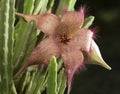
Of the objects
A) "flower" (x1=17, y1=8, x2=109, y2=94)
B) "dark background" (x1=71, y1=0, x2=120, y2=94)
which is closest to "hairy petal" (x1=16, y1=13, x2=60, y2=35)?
"flower" (x1=17, y1=8, x2=109, y2=94)

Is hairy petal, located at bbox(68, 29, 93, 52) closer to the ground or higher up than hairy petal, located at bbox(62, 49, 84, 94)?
higher up

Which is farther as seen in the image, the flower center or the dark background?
the dark background

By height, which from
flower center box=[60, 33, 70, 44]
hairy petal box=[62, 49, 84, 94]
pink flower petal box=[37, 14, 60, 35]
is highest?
pink flower petal box=[37, 14, 60, 35]

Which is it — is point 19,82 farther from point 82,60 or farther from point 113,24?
point 113,24

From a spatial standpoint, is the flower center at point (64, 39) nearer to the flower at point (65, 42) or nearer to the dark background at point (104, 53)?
the flower at point (65, 42)

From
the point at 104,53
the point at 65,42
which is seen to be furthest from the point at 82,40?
the point at 104,53

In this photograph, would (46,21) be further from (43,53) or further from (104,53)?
(104,53)

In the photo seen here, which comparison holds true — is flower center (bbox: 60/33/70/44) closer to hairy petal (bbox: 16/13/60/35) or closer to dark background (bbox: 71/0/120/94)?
hairy petal (bbox: 16/13/60/35)

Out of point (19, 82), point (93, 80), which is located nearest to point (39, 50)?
point (19, 82)
